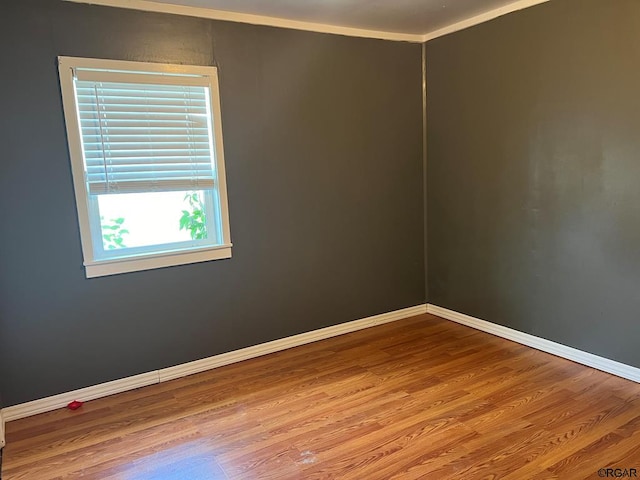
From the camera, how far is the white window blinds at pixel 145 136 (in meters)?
2.70

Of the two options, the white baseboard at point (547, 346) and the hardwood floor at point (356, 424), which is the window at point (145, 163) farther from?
the white baseboard at point (547, 346)

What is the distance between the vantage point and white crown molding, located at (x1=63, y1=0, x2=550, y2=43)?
2.75m

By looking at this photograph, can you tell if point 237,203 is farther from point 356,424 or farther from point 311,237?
point 356,424

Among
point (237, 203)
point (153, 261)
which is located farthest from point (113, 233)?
point (237, 203)

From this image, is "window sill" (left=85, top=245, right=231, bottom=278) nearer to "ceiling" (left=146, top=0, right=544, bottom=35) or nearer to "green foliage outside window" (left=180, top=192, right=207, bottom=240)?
"green foliage outside window" (left=180, top=192, right=207, bottom=240)

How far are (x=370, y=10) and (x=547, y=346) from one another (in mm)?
2517

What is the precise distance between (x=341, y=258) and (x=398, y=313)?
2.54 feet

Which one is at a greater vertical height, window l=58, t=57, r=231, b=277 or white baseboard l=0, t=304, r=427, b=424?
window l=58, t=57, r=231, b=277

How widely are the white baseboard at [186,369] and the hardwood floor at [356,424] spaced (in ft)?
0.18

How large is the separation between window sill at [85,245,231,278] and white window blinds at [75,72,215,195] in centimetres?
41

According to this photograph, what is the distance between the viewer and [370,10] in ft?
10.2

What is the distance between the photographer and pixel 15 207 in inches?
100

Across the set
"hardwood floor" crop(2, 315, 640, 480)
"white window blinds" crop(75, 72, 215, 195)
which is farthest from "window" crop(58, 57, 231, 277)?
"hardwood floor" crop(2, 315, 640, 480)

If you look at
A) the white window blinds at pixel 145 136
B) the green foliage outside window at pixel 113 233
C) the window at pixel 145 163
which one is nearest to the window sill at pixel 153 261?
the window at pixel 145 163
